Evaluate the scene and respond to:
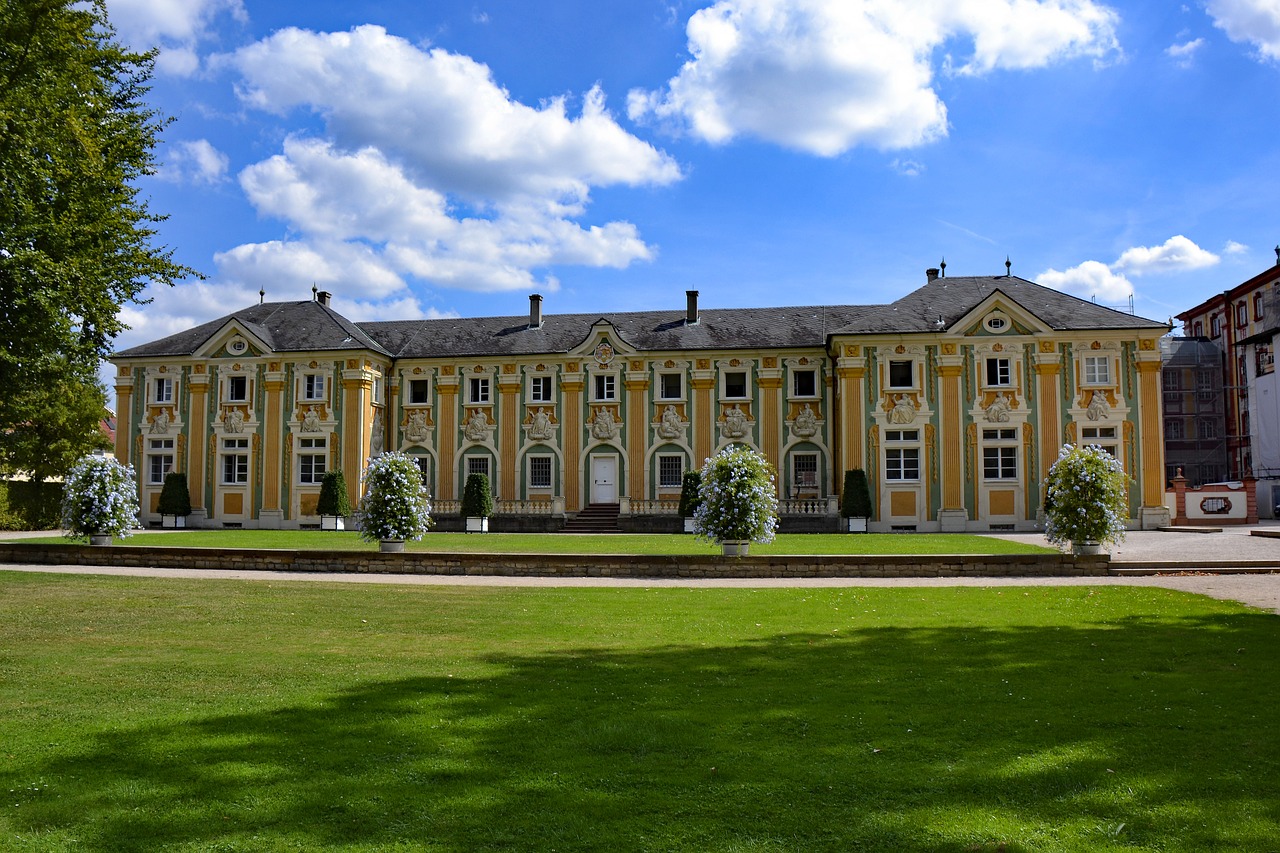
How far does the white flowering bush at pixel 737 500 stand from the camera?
786 inches

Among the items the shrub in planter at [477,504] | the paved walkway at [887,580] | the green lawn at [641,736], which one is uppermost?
the shrub in planter at [477,504]

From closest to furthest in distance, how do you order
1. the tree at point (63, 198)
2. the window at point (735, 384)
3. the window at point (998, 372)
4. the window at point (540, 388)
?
the tree at point (63, 198), the window at point (998, 372), the window at point (735, 384), the window at point (540, 388)

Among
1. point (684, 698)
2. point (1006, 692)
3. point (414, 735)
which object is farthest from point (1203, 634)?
point (414, 735)

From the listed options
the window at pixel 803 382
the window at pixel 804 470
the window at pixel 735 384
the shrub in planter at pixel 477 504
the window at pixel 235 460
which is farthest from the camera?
the window at pixel 235 460

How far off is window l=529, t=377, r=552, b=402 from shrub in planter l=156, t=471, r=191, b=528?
592 inches

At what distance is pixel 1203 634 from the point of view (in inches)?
403

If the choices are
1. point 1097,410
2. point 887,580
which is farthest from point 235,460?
point 1097,410

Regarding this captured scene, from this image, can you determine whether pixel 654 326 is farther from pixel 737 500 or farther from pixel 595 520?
pixel 737 500

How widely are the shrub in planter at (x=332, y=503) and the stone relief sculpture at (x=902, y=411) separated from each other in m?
21.8

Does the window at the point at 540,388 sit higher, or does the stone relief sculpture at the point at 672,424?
the window at the point at 540,388

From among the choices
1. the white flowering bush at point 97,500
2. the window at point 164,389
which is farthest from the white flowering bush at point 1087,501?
the window at point 164,389

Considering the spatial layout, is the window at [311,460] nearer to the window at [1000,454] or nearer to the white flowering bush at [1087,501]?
the window at [1000,454]

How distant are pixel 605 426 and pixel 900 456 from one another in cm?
1204

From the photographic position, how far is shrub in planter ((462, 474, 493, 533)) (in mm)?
36438
